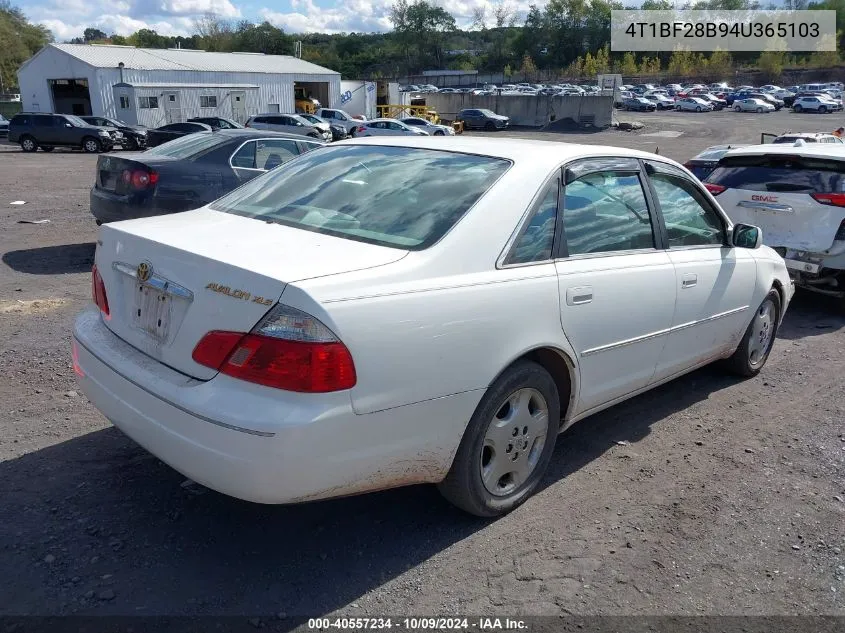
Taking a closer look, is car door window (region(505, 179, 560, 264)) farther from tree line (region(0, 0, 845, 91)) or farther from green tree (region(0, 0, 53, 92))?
tree line (region(0, 0, 845, 91))

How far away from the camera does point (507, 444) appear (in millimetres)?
3320

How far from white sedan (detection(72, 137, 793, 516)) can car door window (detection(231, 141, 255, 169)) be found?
15.1 feet

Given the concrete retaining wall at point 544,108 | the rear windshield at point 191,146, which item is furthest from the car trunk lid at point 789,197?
the concrete retaining wall at point 544,108

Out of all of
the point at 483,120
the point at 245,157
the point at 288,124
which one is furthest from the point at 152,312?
the point at 483,120

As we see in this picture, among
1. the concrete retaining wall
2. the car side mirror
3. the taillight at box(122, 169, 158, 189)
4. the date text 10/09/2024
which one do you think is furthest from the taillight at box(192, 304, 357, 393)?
the concrete retaining wall

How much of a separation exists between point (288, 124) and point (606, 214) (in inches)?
1204

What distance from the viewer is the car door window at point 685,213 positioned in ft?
14.0

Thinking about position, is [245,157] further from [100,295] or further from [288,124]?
[288,124]

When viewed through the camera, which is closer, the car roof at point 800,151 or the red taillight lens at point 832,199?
the red taillight lens at point 832,199

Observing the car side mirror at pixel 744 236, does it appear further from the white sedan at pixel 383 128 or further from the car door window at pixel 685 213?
the white sedan at pixel 383 128

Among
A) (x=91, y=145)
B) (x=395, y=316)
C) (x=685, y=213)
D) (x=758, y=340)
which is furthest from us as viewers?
(x=91, y=145)

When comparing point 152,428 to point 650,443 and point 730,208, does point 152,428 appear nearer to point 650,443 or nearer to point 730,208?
point 650,443

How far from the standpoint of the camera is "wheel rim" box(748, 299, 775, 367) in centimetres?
525

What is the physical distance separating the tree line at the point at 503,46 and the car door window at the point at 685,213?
351ft
